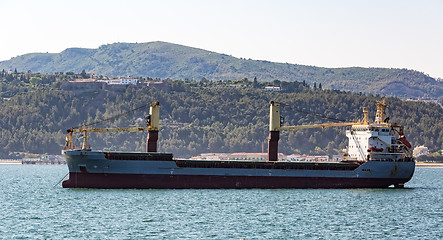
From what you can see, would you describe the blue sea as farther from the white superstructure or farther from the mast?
the mast

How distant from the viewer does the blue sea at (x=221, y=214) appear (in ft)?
152

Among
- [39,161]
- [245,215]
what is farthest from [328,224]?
[39,161]

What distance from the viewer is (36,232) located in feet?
150

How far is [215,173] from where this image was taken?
71000mm

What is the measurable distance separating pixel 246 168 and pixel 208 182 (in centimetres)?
377

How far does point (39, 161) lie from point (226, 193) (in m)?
129

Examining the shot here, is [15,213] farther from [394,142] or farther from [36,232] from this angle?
[394,142]

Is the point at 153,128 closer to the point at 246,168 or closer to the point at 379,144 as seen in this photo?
the point at 246,168

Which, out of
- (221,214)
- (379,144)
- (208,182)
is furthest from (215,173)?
(221,214)

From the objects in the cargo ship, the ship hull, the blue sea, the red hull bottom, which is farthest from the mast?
the blue sea

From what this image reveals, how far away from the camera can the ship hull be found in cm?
6800

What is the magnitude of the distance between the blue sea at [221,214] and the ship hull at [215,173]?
4.37ft

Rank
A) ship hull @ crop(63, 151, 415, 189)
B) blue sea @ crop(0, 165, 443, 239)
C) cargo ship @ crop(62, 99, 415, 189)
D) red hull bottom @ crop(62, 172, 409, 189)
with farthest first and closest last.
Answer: red hull bottom @ crop(62, 172, 409, 189), cargo ship @ crop(62, 99, 415, 189), ship hull @ crop(63, 151, 415, 189), blue sea @ crop(0, 165, 443, 239)

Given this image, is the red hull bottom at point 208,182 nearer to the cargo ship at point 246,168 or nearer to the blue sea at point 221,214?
the cargo ship at point 246,168
